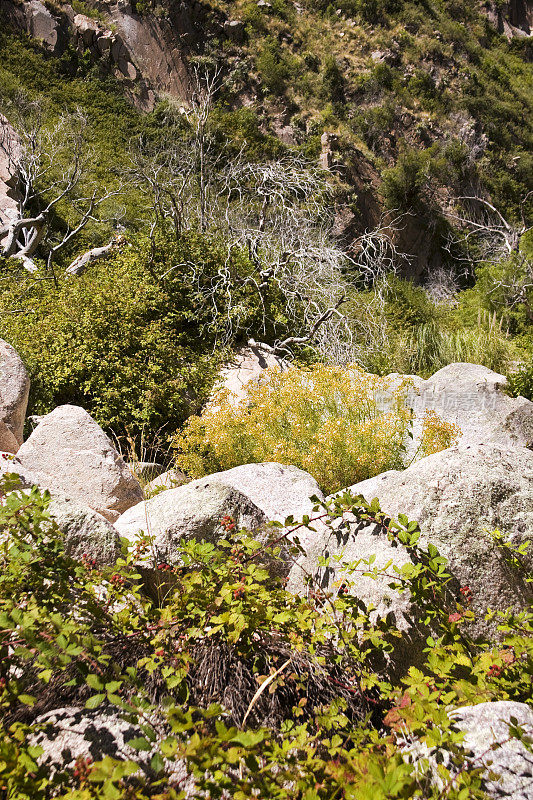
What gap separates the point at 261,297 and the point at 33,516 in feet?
22.9

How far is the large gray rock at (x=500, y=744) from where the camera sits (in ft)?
3.68

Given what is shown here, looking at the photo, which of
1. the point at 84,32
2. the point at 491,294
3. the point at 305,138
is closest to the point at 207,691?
the point at 491,294

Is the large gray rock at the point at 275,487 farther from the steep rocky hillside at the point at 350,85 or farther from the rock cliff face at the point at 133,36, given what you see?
the rock cliff face at the point at 133,36

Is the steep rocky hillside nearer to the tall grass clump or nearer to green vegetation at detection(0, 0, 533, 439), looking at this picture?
green vegetation at detection(0, 0, 533, 439)

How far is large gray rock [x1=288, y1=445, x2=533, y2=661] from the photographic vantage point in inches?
75.8

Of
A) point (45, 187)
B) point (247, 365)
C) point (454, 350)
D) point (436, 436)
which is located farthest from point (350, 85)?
point (436, 436)

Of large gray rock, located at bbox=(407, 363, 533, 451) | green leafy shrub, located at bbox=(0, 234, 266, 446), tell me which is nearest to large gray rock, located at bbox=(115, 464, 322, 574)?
large gray rock, located at bbox=(407, 363, 533, 451)

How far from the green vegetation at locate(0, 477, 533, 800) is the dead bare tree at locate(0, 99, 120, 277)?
28.7 feet

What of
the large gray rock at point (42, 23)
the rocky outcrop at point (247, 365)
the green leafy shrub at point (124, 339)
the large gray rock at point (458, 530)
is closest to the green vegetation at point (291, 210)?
the green leafy shrub at point (124, 339)

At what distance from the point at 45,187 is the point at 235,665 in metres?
15.8

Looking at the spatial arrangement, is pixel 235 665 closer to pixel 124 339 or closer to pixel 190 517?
pixel 190 517

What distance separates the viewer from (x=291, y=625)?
1.77m

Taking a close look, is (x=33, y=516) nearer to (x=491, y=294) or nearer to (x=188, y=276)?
(x=188, y=276)

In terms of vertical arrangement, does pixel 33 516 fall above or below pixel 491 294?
above
